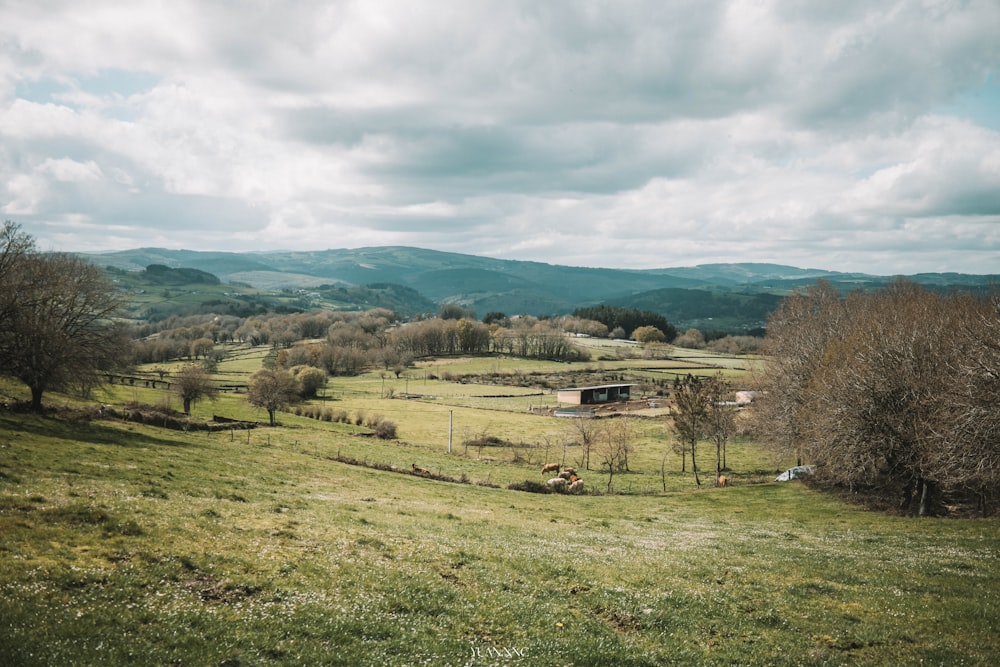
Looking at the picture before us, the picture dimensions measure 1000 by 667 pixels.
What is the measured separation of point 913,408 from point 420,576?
112ft

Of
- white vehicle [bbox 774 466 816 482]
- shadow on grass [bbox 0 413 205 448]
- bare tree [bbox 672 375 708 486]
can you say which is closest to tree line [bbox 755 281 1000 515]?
white vehicle [bbox 774 466 816 482]

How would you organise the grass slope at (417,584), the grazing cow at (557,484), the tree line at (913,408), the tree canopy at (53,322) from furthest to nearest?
the grazing cow at (557,484) < the tree canopy at (53,322) < the tree line at (913,408) < the grass slope at (417,584)

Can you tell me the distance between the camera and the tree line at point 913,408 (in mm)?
29703

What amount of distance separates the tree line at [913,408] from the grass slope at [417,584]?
222 inches

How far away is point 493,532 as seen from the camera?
2452 centimetres

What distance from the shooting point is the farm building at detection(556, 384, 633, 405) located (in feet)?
361

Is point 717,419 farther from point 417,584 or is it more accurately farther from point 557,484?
point 417,584

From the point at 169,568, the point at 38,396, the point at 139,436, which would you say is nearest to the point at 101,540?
the point at 169,568

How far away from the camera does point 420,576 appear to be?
15.8 m

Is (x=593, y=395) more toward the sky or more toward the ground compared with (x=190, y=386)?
more toward the ground

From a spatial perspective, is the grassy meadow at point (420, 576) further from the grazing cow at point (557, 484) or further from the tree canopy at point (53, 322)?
the grazing cow at point (557, 484)

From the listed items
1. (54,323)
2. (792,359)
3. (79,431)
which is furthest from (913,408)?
(54,323)

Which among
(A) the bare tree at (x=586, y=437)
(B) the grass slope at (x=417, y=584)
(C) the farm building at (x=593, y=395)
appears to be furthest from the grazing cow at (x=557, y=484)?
(C) the farm building at (x=593, y=395)

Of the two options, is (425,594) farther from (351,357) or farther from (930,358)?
(351,357)
